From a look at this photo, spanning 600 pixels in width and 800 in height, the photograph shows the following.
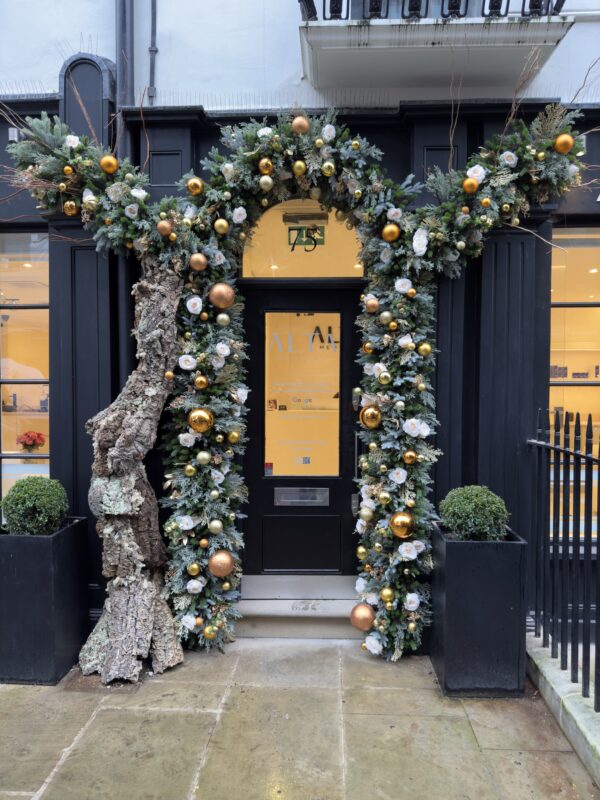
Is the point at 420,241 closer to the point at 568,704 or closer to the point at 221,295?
the point at 221,295

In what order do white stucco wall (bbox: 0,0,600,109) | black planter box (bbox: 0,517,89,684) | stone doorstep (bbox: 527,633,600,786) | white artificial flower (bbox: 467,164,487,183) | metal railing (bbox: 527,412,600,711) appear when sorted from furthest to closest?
white stucco wall (bbox: 0,0,600,109)
white artificial flower (bbox: 467,164,487,183)
black planter box (bbox: 0,517,89,684)
metal railing (bbox: 527,412,600,711)
stone doorstep (bbox: 527,633,600,786)

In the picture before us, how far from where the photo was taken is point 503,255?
12.7 feet

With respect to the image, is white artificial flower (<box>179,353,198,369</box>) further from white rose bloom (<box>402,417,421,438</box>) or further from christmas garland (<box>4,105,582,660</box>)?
white rose bloom (<box>402,417,421,438</box>)

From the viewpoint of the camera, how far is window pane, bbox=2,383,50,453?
4.43m

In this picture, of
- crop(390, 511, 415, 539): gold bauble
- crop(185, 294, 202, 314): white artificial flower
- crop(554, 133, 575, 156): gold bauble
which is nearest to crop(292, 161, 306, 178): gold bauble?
crop(185, 294, 202, 314): white artificial flower

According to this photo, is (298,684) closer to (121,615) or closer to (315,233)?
(121,615)

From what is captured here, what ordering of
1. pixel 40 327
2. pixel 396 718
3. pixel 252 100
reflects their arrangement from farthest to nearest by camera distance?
1. pixel 40 327
2. pixel 252 100
3. pixel 396 718

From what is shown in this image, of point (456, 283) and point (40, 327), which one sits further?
point (40, 327)

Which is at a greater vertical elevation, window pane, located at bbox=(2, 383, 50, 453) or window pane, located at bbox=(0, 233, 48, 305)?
window pane, located at bbox=(0, 233, 48, 305)

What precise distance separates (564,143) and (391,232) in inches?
48.7

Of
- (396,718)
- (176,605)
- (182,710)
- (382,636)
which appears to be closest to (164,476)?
(176,605)

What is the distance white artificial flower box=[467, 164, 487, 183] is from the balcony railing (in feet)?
3.24

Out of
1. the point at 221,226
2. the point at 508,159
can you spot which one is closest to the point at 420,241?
the point at 508,159

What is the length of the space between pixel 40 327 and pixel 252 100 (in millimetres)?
2502
